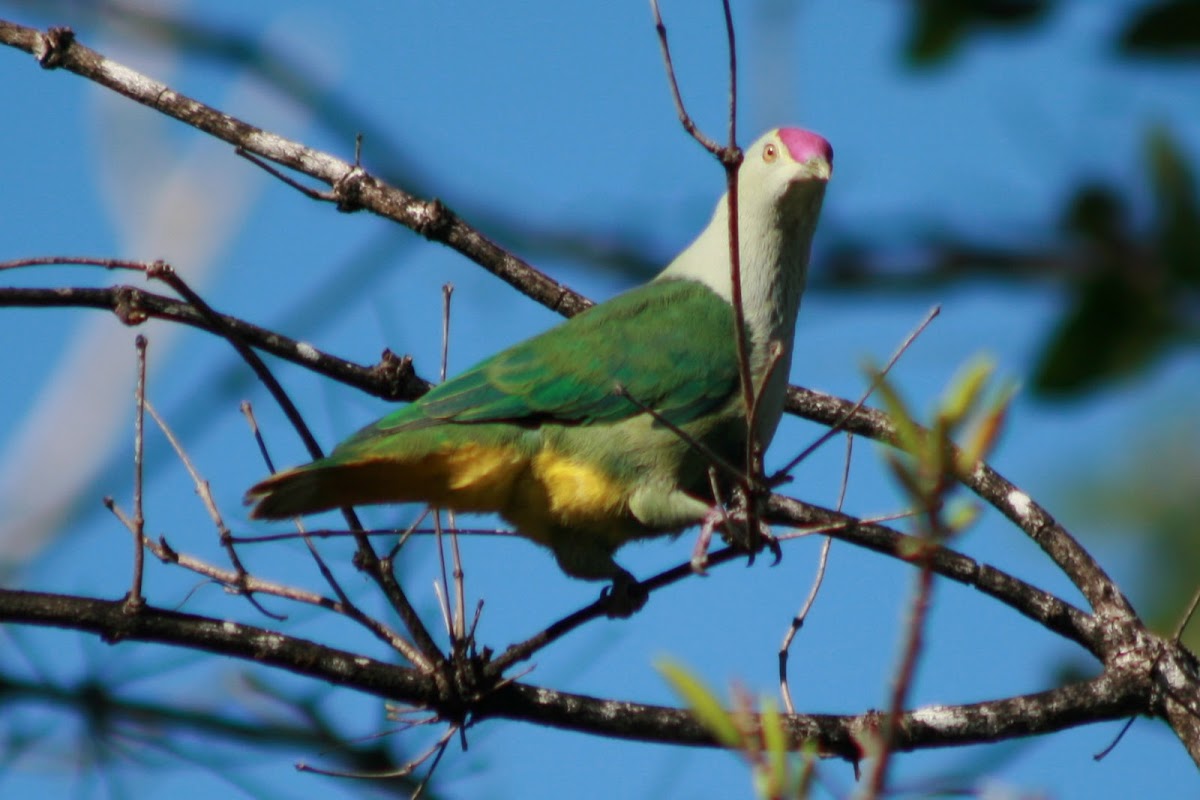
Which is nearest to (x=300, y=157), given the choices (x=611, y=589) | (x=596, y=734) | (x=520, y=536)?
(x=520, y=536)

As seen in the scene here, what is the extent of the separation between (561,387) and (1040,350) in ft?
9.68

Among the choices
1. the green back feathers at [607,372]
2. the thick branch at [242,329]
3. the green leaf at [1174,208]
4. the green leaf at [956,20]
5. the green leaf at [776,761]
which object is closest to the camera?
the green leaf at [1174,208]

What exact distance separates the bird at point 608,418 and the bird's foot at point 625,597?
2cm

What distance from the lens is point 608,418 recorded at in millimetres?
4020

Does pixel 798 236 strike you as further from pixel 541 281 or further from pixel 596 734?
pixel 596 734

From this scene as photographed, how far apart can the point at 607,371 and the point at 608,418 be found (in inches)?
7.2

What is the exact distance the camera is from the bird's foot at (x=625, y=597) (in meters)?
3.75

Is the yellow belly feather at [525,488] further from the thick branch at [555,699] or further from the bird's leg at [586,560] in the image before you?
the thick branch at [555,699]

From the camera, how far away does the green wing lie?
396 centimetres

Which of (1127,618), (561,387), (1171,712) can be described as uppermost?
(561,387)

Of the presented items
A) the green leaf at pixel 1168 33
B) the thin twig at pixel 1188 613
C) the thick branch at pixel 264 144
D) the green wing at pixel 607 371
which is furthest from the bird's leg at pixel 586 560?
the green leaf at pixel 1168 33

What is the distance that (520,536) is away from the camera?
3969mm

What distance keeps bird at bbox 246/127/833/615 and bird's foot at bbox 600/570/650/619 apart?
0.02 metres

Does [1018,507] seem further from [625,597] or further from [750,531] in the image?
[750,531]
